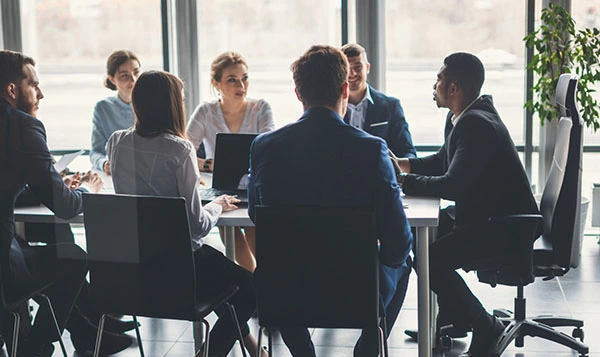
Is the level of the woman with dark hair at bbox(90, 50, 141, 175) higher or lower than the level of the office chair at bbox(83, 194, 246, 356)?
higher

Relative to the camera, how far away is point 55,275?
341cm

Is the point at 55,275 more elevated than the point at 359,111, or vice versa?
the point at 359,111

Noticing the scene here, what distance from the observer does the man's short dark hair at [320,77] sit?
2.75 metres

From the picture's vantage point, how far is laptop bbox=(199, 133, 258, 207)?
3.67m

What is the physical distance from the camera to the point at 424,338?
338cm

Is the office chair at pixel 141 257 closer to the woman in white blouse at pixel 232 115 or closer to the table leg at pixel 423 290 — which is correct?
the table leg at pixel 423 290

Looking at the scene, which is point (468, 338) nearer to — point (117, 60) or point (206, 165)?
point (206, 165)

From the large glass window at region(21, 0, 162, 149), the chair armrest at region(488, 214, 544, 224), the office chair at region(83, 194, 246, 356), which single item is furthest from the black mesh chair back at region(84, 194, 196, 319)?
the large glass window at region(21, 0, 162, 149)

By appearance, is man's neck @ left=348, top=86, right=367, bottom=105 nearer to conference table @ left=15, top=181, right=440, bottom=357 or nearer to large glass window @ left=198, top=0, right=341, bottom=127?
conference table @ left=15, top=181, right=440, bottom=357

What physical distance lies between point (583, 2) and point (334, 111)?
11.8ft

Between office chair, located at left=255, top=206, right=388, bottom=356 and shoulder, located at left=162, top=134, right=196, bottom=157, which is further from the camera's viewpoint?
shoulder, located at left=162, top=134, right=196, bottom=157

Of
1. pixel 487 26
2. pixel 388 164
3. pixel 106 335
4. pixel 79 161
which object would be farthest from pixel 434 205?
pixel 79 161

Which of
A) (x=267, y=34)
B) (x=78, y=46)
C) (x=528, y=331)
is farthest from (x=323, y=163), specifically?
(x=78, y=46)

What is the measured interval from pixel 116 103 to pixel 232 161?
1.46m
